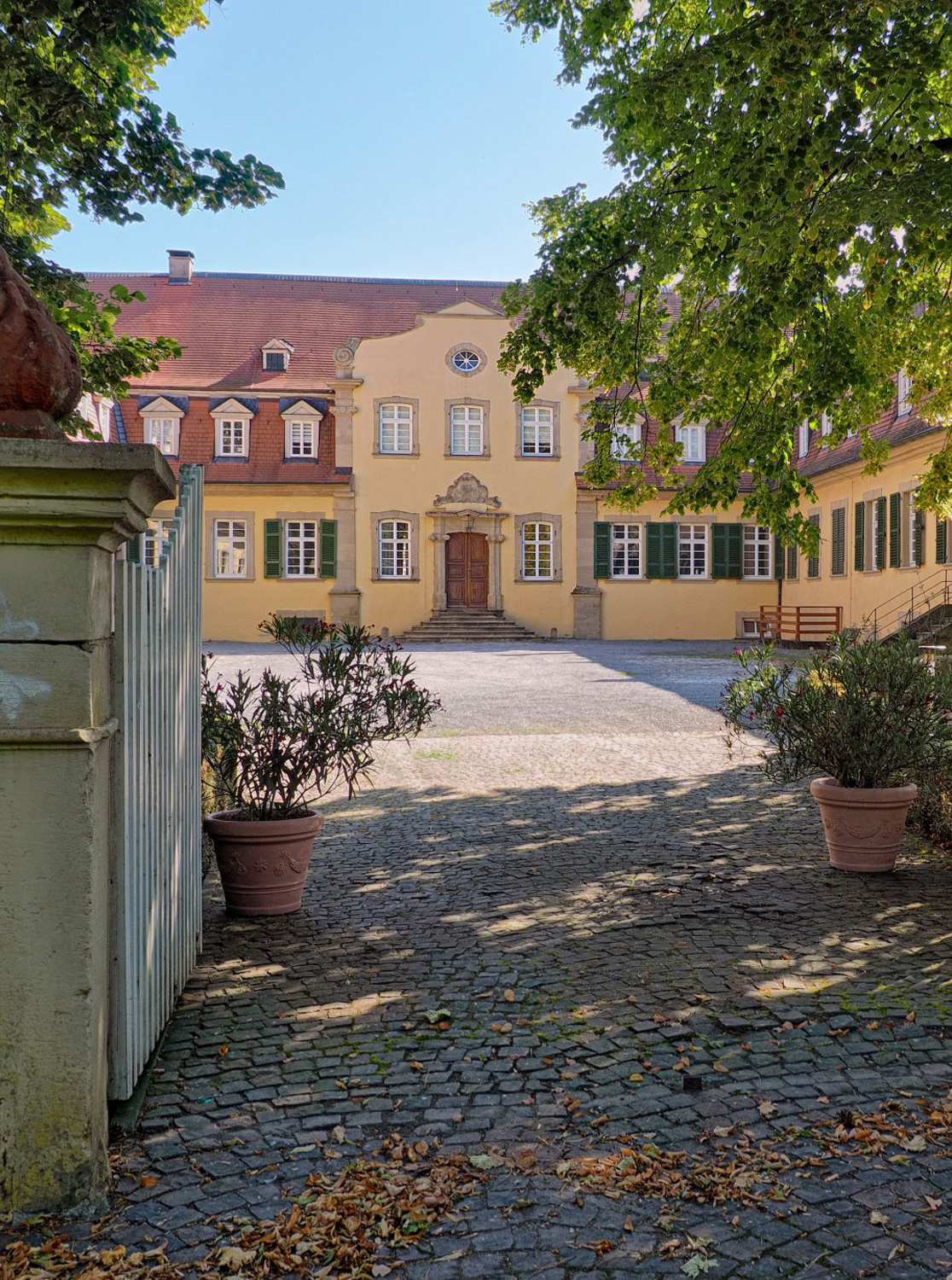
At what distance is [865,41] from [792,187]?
2.45ft

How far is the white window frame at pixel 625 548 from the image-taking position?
32.5 metres

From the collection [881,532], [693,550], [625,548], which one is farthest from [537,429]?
[881,532]

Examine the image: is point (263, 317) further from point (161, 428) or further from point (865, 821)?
point (865, 821)

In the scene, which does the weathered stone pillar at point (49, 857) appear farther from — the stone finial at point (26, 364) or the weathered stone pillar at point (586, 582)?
the weathered stone pillar at point (586, 582)

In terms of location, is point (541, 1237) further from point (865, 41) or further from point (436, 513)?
point (436, 513)

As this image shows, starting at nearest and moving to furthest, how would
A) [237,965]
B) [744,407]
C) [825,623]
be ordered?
[237,965] → [744,407] → [825,623]

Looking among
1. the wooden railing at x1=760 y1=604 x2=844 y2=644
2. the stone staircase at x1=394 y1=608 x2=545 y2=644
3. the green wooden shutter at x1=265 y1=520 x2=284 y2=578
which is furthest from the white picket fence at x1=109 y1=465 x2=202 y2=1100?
the green wooden shutter at x1=265 y1=520 x2=284 y2=578

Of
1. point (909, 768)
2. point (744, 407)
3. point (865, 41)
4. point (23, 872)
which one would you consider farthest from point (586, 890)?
point (744, 407)

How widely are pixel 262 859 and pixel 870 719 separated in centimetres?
323

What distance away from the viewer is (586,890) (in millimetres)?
5789

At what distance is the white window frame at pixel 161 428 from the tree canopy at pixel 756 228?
2260 cm

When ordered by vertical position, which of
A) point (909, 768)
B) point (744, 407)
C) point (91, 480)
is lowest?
point (909, 768)

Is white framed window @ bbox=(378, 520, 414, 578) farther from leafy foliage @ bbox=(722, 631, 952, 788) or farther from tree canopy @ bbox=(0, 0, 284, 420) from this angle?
leafy foliage @ bbox=(722, 631, 952, 788)

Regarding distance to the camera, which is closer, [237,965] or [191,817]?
[191,817]
